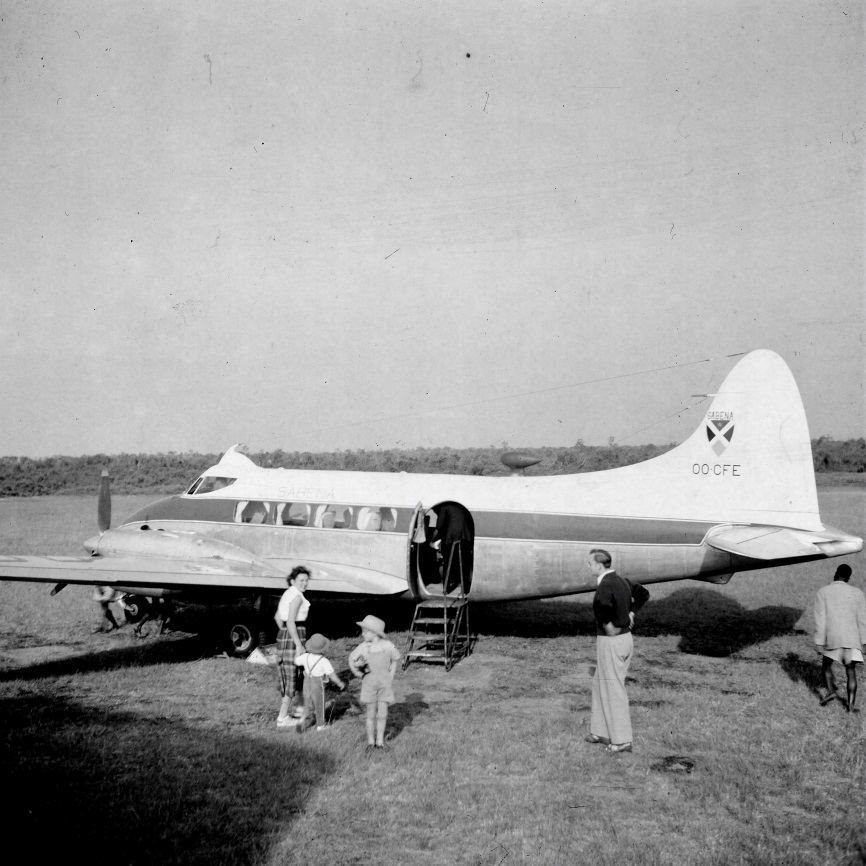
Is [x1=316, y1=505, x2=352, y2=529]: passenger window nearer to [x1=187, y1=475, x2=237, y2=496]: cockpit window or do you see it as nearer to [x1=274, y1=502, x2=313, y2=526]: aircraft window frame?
[x1=274, y1=502, x2=313, y2=526]: aircraft window frame

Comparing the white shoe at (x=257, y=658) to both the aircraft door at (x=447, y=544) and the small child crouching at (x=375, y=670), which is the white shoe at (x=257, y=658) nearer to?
the aircraft door at (x=447, y=544)

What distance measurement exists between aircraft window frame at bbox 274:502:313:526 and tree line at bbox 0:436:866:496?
34465 millimetres

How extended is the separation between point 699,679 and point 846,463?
5366cm

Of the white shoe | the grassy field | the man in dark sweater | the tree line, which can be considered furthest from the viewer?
the tree line

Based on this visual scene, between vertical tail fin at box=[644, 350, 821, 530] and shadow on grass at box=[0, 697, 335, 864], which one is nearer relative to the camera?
shadow on grass at box=[0, 697, 335, 864]

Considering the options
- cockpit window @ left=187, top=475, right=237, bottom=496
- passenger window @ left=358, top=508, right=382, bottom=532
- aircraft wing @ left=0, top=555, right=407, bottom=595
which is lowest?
aircraft wing @ left=0, top=555, right=407, bottom=595

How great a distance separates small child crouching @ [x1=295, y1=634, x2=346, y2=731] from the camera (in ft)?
29.9

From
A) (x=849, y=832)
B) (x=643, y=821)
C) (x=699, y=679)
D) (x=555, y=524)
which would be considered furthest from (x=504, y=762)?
(x=555, y=524)

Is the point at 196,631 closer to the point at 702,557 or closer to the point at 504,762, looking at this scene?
the point at 504,762

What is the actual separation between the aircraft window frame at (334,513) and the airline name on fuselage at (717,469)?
6419 mm

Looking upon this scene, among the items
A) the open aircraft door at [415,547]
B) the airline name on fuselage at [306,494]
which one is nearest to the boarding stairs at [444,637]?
the open aircraft door at [415,547]

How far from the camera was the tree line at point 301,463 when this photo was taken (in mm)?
52812

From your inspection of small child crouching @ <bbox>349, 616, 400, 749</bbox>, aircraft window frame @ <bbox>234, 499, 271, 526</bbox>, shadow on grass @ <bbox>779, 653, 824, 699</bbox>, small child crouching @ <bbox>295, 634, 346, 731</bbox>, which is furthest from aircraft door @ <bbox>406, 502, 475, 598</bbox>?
shadow on grass @ <bbox>779, 653, 824, 699</bbox>

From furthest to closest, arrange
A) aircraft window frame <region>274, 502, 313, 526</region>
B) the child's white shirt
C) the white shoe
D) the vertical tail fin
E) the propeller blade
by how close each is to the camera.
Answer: the propeller blade < aircraft window frame <region>274, 502, 313, 526</region> < the vertical tail fin < the white shoe < the child's white shirt
